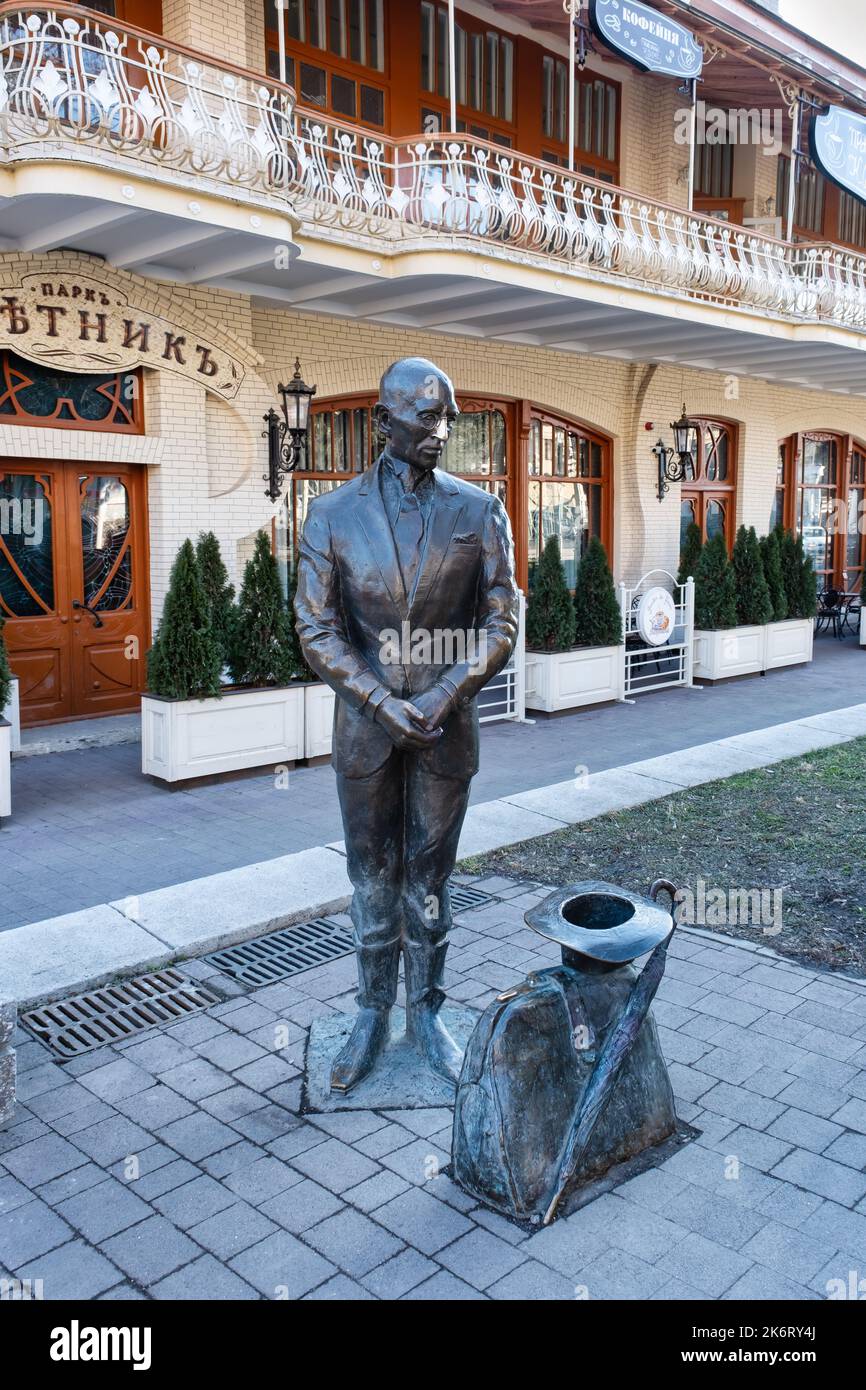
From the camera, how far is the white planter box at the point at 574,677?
11.4m

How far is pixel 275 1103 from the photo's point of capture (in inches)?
156

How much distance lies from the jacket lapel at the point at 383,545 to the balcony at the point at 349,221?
5442mm

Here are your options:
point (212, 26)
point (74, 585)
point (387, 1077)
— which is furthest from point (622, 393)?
point (387, 1077)

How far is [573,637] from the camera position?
1166 centimetres

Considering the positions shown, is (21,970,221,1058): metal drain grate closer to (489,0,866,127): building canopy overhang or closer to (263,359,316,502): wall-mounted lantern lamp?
(263,359,316,502): wall-mounted lantern lamp

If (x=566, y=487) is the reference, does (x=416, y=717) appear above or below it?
below

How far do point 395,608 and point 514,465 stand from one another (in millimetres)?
11414

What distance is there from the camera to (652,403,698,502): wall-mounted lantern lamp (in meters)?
15.9

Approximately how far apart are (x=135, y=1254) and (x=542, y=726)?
8322 mm

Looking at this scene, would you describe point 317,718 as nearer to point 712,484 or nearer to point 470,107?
point 470,107

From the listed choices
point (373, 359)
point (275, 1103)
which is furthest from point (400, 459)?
point (373, 359)

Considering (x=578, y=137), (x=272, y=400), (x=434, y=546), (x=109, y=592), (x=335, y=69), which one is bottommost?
(x=109, y=592)

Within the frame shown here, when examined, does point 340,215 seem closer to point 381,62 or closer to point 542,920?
→ point 381,62

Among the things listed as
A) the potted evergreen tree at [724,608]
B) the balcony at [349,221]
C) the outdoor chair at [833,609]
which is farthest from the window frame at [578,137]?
the outdoor chair at [833,609]
